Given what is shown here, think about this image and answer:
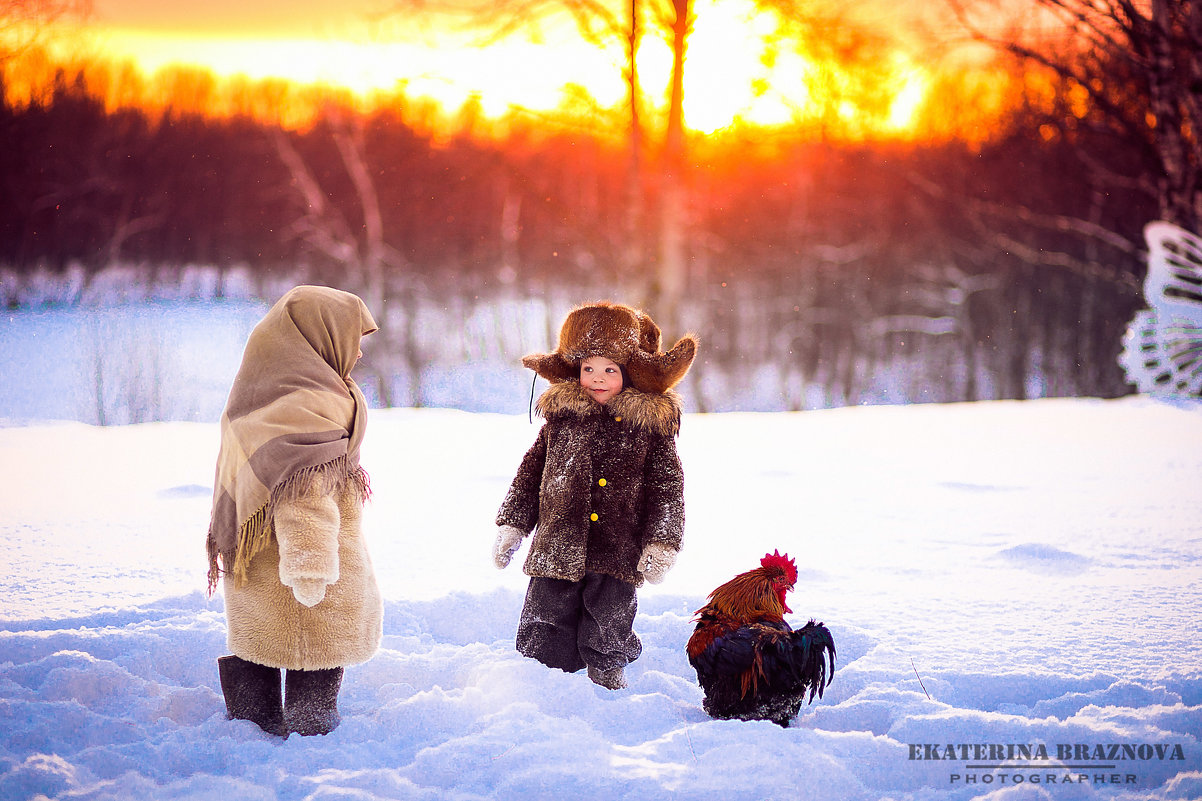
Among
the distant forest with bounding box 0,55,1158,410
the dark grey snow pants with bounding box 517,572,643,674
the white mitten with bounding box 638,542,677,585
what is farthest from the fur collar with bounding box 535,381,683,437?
the distant forest with bounding box 0,55,1158,410

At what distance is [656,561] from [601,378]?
2.14 ft

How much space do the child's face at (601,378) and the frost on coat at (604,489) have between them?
0.04 m

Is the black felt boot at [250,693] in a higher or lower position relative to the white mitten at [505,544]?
lower

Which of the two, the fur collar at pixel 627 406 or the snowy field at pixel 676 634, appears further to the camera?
the fur collar at pixel 627 406

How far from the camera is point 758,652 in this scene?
2416 mm

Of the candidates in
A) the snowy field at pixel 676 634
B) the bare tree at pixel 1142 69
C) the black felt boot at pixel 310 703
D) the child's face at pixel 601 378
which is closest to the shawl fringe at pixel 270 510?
the black felt boot at pixel 310 703

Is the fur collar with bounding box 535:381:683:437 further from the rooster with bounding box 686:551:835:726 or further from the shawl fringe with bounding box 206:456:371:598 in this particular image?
the shawl fringe with bounding box 206:456:371:598

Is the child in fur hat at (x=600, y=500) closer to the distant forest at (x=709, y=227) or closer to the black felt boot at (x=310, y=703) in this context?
the black felt boot at (x=310, y=703)

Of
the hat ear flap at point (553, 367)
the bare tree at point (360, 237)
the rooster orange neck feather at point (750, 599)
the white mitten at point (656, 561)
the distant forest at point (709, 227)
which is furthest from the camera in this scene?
the bare tree at point (360, 237)

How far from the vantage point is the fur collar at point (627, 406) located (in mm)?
2922

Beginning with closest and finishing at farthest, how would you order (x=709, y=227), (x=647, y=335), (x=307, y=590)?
(x=307, y=590) → (x=647, y=335) → (x=709, y=227)

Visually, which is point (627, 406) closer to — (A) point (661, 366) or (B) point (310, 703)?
(A) point (661, 366)

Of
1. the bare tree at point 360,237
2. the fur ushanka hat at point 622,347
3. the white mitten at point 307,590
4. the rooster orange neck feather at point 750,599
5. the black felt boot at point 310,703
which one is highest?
the bare tree at point 360,237

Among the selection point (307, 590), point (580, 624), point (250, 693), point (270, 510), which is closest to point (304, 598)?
point (307, 590)
